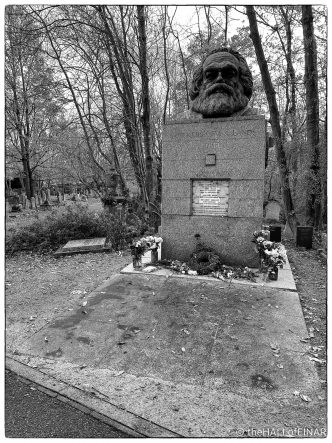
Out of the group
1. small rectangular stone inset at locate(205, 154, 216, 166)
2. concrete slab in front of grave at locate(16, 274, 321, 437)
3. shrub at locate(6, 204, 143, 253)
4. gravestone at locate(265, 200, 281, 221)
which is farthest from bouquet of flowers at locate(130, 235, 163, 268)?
gravestone at locate(265, 200, 281, 221)

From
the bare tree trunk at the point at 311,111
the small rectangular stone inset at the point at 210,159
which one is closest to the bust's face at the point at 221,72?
the small rectangular stone inset at the point at 210,159

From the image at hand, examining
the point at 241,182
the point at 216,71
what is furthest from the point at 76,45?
the point at 241,182

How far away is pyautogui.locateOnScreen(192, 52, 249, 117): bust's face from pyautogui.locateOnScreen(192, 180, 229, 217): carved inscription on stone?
1.27m

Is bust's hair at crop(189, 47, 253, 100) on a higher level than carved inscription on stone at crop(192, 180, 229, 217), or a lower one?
higher

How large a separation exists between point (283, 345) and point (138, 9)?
31.5 ft

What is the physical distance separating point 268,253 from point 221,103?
2.79 metres

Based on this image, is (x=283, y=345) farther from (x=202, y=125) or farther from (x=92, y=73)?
(x=92, y=73)

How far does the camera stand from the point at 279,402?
2.29 m

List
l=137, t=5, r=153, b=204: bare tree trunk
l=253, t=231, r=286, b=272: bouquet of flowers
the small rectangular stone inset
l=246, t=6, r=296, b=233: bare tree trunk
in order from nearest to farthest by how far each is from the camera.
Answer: l=253, t=231, r=286, b=272: bouquet of flowers → the small rectangular stone inset → l=246, t=6, r=296, b=233: bare tree trunk → l=137, t=5, r=153, b=204: bare tree trunk

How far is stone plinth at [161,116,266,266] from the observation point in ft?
17.7

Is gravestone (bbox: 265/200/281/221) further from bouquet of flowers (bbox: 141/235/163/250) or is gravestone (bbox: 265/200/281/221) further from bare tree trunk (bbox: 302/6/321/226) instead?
bouquet of flowers (bbox: 141/235/163/250)

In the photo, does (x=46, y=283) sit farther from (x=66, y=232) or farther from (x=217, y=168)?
(x=217, y=168)

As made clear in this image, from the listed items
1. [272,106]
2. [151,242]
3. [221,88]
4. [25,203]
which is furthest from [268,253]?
[25,203]

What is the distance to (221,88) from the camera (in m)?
5.48
